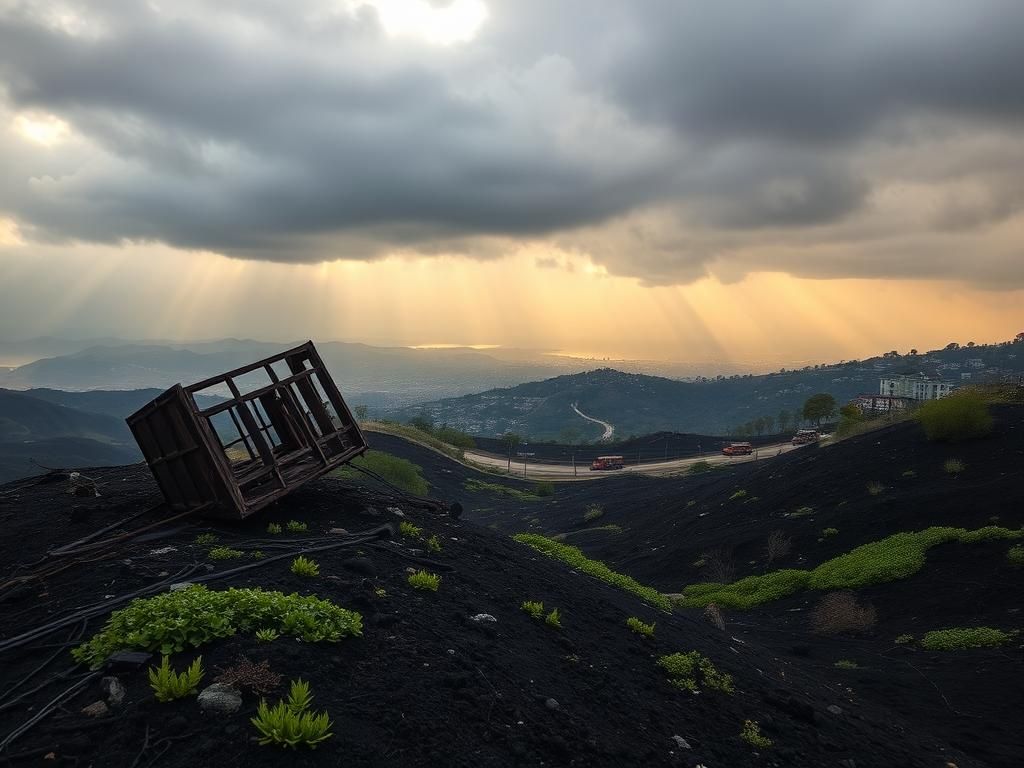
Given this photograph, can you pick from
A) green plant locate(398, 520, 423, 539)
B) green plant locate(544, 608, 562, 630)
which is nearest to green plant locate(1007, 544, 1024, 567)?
green plant locate(544, 608, 562, 630)

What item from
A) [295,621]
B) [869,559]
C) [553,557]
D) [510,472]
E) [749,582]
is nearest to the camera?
[295,621]

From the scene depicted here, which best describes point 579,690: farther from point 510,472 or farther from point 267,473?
point 510,472

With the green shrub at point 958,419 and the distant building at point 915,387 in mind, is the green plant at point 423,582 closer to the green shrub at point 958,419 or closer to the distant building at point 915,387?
the green shrub at point 958,419

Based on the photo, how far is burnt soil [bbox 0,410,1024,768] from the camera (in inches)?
198

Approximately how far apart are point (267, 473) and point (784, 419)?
146 metres

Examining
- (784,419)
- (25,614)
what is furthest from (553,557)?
(784,419)

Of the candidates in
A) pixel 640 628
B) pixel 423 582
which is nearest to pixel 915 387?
pixel 640 628

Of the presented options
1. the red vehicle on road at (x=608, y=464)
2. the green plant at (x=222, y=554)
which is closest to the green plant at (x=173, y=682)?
the green plant at (x=222, y=554)

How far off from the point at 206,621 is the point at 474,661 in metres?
2.83

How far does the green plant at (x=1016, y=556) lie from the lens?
1495 centimetres

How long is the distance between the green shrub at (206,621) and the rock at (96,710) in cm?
50

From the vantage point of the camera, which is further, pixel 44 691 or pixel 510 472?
pixel 510 472

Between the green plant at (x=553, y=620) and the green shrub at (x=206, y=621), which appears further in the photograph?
the green plant at (x=553, y=620)

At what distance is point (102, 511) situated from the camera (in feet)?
35.7
